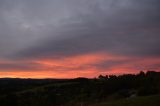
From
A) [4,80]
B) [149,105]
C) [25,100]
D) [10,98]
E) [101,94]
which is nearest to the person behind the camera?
[149,105]

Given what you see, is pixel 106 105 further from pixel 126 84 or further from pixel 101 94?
pixel 126 84

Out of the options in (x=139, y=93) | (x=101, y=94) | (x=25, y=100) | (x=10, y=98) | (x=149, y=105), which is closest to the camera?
(x=149, y=105)

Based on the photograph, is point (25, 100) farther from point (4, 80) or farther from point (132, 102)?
point (4, 80)

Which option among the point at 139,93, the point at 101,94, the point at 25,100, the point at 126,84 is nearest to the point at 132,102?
the point at 139,93

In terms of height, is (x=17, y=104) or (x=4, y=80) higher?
(x=4, y=80)

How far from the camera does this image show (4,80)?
389 ft

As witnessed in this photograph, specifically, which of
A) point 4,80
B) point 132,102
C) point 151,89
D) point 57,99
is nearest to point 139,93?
point 151,89

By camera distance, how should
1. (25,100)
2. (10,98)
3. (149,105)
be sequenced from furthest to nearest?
(25,100), (10,98), (149,105)

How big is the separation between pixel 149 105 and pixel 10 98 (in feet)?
132

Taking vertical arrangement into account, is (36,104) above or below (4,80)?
below

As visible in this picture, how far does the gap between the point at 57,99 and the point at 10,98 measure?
10.1 metres

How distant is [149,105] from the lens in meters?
27.5

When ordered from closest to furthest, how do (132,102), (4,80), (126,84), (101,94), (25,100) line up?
(132,102) → (101,94) → (126,84) → (25,100) → (4,80)

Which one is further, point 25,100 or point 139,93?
point 25,100
